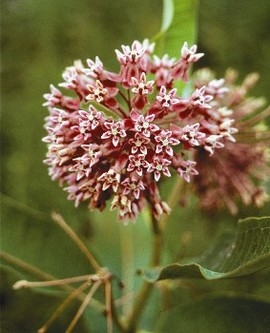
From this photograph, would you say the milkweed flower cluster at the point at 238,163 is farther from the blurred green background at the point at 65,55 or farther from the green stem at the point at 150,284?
the blurred green background at the point at 65,55

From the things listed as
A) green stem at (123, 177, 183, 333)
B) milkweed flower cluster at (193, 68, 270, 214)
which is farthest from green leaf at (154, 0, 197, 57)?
green stem at (123, 177, 183, 333)

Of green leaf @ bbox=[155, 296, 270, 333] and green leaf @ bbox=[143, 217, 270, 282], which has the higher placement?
green leaf @ bbox=[143, 217, 270, 282]

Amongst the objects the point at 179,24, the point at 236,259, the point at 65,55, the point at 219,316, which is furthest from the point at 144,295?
the point at 65,55

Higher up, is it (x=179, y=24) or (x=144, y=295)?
(x=179, y=24)

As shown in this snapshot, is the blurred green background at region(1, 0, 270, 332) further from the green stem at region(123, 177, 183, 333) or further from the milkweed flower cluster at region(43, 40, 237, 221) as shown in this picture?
the milkweed flower cluster at region(43, 40, 237, 221)

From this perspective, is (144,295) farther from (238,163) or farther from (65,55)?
(65,55)

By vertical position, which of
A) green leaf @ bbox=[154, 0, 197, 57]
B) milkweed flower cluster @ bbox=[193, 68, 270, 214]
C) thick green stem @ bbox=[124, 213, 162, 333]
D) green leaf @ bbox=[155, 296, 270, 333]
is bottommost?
green leaf @ bbox=[155, 296, 270, 333]
